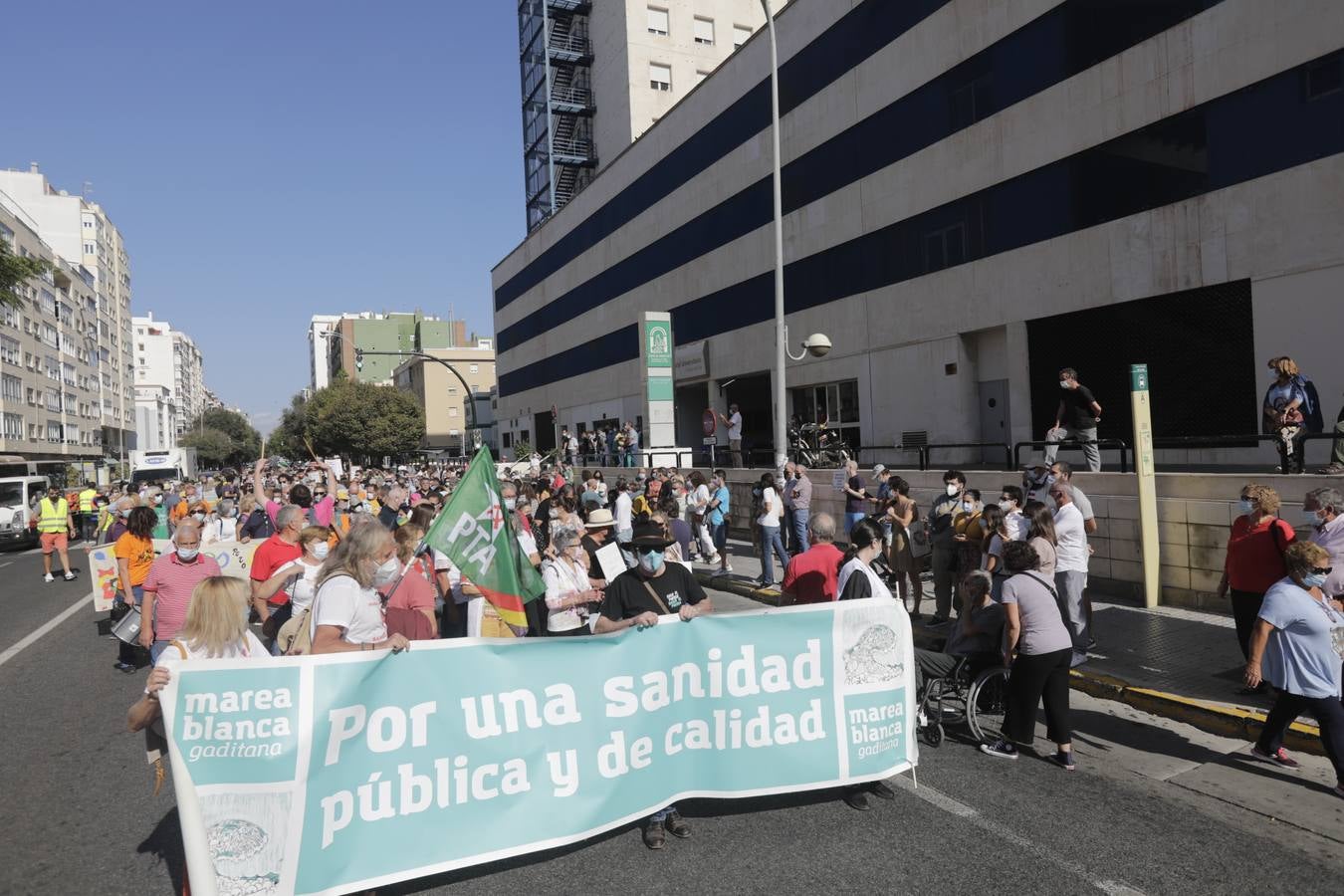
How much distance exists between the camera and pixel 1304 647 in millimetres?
4922

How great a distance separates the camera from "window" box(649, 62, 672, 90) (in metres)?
44.1

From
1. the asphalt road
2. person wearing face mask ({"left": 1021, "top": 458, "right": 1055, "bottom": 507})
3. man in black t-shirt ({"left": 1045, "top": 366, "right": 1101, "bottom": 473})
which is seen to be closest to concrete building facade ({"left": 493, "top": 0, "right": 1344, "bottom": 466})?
man in black t-shirt ({"left": 1045, "top": 366, "right": 1101, "bottom": 473})

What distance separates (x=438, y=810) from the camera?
13.4 feet

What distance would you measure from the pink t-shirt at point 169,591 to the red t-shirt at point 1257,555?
26.9 feet

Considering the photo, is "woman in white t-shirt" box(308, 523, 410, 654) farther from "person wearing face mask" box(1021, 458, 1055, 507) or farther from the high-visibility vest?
the high-visibility vest

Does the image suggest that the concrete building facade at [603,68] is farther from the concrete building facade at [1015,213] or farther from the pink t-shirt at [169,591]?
the pink t-shirt at [169,591]

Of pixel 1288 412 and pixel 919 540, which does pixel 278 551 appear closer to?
pixel 919 540

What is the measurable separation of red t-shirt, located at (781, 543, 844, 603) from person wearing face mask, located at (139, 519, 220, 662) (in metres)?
4.57

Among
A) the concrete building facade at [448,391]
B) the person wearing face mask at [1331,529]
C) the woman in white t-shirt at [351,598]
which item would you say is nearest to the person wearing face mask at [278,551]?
the woman in white t-shirt at [351,598]

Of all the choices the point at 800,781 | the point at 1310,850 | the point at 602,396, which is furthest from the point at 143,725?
the point at 602,396

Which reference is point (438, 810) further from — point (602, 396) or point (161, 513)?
point (602, 396)

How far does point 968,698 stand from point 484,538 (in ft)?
12.0

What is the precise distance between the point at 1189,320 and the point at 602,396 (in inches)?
1120

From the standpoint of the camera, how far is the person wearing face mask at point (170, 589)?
6.37 meters
